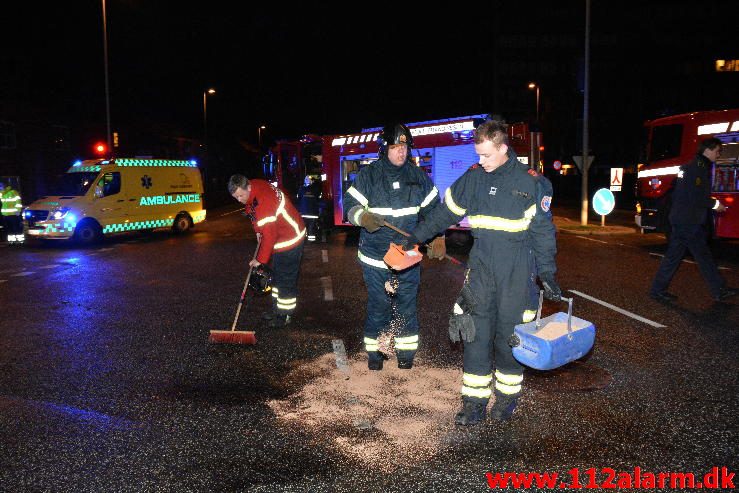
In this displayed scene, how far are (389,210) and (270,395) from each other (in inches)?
67.8

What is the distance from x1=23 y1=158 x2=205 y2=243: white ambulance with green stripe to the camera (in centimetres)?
1596

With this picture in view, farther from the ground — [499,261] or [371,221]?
[371,221]

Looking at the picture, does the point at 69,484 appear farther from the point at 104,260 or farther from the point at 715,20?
the point at 715,20

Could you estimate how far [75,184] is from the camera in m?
16.8

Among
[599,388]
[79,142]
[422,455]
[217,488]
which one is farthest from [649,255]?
[79,142]

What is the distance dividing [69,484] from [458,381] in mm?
2857

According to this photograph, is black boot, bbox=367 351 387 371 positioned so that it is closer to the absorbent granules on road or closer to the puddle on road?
the absorbent granules on road

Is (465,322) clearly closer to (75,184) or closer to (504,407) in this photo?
(504,407)

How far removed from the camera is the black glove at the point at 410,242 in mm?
4570

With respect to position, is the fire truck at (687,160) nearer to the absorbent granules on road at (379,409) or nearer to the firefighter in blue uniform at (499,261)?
the absorbent granules on road at (379,409)

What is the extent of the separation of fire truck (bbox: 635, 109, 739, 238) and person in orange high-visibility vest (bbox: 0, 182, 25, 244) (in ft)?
52.6

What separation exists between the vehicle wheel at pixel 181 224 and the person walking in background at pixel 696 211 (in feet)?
48.8

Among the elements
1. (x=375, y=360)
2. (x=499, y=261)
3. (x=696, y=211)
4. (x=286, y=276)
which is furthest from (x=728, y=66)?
(x=499, y=261)

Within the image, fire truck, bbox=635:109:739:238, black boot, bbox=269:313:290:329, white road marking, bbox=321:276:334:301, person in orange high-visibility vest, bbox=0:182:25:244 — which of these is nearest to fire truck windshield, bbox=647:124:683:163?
fire truck, bbox=635:109:739:238
